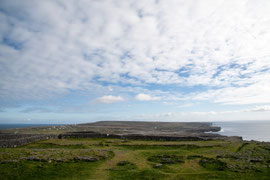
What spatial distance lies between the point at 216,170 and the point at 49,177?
19.4 metres

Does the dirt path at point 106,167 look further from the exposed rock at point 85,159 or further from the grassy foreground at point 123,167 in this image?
the exposed rock at point 85,159

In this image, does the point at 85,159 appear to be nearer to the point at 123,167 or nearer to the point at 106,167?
the point at 106,167

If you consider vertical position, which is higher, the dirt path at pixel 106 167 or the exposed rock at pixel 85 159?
the exposed rock at pixel 85 159

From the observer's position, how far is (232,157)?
26969 millimetres

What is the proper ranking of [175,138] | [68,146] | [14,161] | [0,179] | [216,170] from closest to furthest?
[0,179] < [216,170] < [14,161] < [68,146] < [175,138]

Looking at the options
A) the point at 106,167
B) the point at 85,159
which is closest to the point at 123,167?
the point at 106,167

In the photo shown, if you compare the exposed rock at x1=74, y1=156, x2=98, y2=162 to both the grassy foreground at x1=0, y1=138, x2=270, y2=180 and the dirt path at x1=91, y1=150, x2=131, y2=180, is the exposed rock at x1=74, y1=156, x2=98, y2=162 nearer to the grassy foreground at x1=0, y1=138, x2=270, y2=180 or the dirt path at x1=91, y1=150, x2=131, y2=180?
the grassy foreground at x1=0, y1=138, x2=270, y2=180

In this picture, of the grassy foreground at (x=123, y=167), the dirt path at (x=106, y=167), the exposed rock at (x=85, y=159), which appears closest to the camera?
the grassy foreground at (x=123, y=167)

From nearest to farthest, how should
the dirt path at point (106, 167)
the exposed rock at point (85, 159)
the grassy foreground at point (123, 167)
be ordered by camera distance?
the grassy foreground at point (123, 167)
the dirt path at point (106, 167)
the exposed rock at point (85, 159)

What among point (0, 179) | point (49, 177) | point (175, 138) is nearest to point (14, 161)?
point (0, 179)

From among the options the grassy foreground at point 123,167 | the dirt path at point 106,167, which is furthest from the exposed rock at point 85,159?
the dirt path at point 106,167

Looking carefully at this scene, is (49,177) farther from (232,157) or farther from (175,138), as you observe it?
(175,138)

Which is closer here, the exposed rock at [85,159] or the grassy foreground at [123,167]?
the grassy foreground at [123,167]

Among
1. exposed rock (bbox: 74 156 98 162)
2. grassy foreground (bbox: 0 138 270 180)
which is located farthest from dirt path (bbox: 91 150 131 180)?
exposed rock (bbox: 74 156 98 162)
